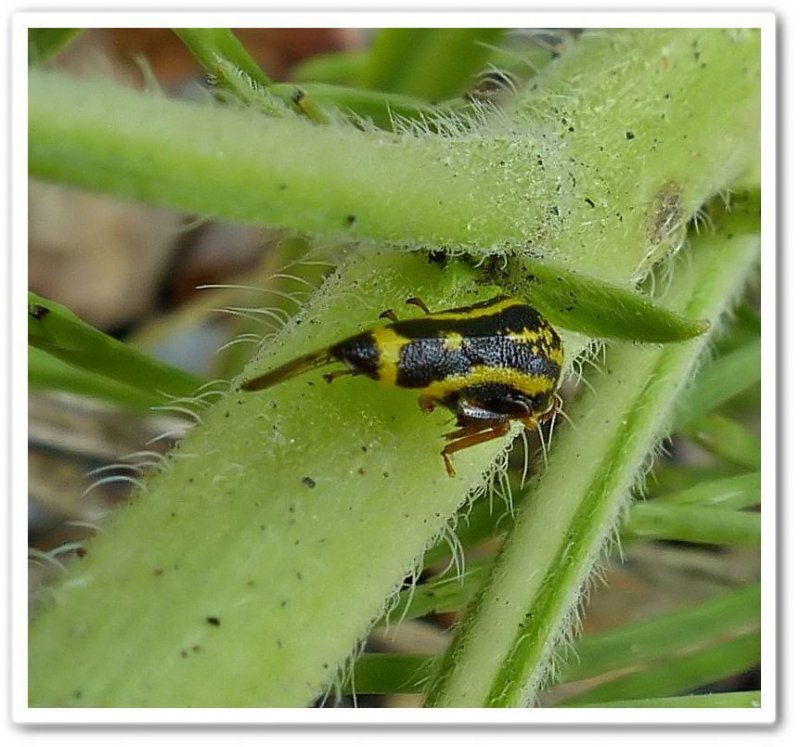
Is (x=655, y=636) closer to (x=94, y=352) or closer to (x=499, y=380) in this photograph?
(x=499, y=380)

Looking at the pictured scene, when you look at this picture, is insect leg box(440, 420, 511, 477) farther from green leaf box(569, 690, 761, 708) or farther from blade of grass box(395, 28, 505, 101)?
blade of grass box(395, 28, 505, 101)

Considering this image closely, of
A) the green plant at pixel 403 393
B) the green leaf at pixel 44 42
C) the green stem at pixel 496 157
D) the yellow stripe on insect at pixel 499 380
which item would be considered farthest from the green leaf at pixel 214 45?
the yellow stripe on insect at pixel 499 380

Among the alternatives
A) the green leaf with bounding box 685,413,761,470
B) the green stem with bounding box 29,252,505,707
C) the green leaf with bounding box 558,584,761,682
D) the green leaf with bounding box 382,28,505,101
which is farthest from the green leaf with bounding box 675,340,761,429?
the green leaf with bounding box 382,28,505,101

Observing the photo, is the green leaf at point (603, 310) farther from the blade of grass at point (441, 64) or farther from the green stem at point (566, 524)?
the blade of grass at point (441, 64)

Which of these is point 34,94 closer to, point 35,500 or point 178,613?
point 178,613

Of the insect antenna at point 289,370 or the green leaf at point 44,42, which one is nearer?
the insect antenna at point 289,370

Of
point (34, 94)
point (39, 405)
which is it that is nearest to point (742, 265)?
point (34, 94)
